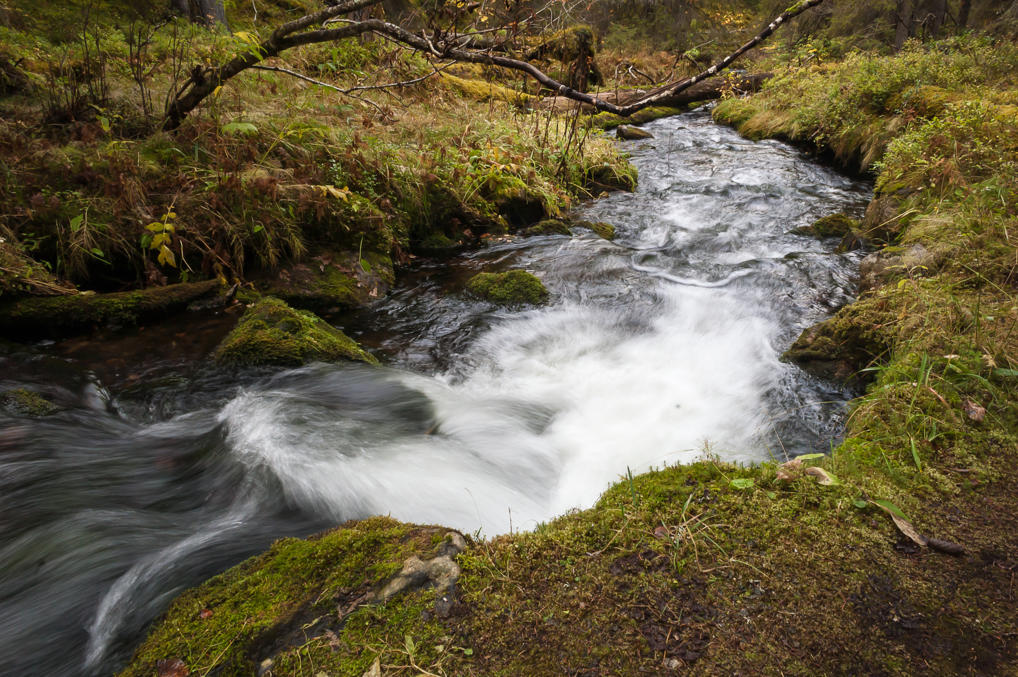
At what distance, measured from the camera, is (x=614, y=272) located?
6906 mm

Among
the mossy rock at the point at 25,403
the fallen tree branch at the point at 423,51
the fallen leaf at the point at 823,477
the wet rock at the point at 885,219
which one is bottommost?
the mossy rock at the point at 25,403

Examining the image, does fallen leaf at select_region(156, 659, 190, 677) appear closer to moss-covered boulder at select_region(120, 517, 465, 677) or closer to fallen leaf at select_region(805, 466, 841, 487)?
moss-covered boulder at select_region(120, 517, 465, 677)

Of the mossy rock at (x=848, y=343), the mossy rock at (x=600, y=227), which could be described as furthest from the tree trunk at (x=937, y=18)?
the mossy rock at (x=848, y=343)

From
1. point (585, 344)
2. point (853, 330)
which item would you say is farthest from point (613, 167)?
point (853, 330)

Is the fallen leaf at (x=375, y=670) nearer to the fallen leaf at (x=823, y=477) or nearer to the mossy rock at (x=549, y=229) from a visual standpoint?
the fallen leaf at (x=823, y=477)

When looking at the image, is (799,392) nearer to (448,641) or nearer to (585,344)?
(585,344)

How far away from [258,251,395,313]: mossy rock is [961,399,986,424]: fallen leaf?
5331mm

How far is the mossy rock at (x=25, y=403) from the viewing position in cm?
344

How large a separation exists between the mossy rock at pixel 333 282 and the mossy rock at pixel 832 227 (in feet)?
21.0

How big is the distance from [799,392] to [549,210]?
537cm

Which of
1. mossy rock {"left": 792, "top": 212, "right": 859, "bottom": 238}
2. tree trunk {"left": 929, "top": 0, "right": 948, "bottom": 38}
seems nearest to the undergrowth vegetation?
mossy rock {"left": 792, "top": 212, "right": 859, "bottom": 238}

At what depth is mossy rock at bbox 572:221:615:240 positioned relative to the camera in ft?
26.6

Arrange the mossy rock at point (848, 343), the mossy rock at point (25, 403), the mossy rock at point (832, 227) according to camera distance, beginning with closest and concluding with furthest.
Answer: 1. the mossy rock at point (25, 403)
2. the mossy rock at point (848, 343)
3. the mossy rock at point (832, 227)

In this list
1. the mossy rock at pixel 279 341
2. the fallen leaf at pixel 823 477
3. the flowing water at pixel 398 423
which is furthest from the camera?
the mossy rock at pixel 279 341
